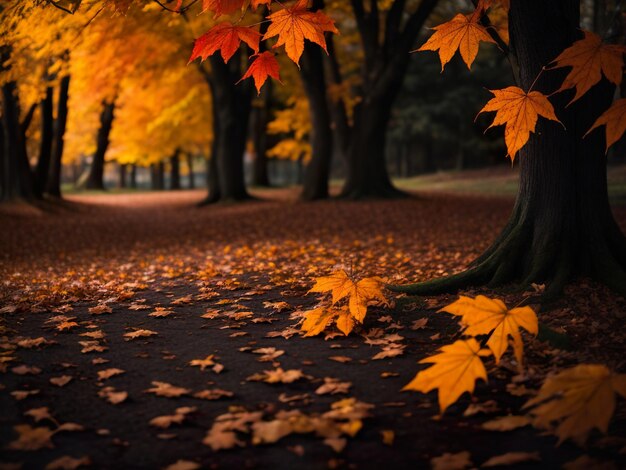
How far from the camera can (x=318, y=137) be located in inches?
777

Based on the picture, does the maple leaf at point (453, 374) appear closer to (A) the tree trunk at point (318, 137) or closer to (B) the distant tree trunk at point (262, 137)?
(A) the tree trunk at point (318, 137)

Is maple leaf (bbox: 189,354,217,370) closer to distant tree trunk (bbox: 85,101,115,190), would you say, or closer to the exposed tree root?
the exposed tree root

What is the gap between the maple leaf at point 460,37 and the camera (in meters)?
3.79

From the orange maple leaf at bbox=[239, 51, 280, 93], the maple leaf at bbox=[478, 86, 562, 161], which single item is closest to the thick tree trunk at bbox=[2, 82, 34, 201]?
the orange maple leaf at bbox=[239, 51, 280, 93]

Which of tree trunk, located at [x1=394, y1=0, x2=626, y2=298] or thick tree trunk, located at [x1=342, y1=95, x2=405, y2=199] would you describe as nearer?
tree trunk, located at [x1=394, y1=0, x2=626, y2=298]

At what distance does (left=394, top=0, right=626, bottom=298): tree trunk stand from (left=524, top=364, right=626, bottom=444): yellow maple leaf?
2444 millimetres

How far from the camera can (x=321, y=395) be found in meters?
3.55

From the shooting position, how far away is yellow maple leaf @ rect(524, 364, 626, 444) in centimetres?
258

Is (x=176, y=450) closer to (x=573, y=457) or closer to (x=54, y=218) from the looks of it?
(x=573, y=457)

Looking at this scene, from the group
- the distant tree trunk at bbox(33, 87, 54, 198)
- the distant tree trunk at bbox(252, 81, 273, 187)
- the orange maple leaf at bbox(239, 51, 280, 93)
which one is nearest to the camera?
the orange maple leaf at bbox(239, 51, 280, 93)

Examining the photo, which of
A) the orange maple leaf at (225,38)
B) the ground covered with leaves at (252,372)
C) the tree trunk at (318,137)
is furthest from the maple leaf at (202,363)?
the tree trunk at (318,137)

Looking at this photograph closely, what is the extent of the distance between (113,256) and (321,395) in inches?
289

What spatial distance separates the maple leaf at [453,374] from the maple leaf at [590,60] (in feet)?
4.85

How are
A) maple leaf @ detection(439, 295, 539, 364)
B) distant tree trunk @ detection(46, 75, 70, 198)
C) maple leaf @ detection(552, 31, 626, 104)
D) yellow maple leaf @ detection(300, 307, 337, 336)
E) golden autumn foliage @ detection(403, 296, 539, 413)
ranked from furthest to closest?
distant tree trunk @ detection(46, 75, 70, 198) < yellow maple leaf @ detection(300, 307, 337, 336) < maple leaf @ detection(439, 295, 539, 364) < maple leaf @ detection(552, 31, 626, 104) < golden autumn foliage @ detection(403, 296, 539, 413)
